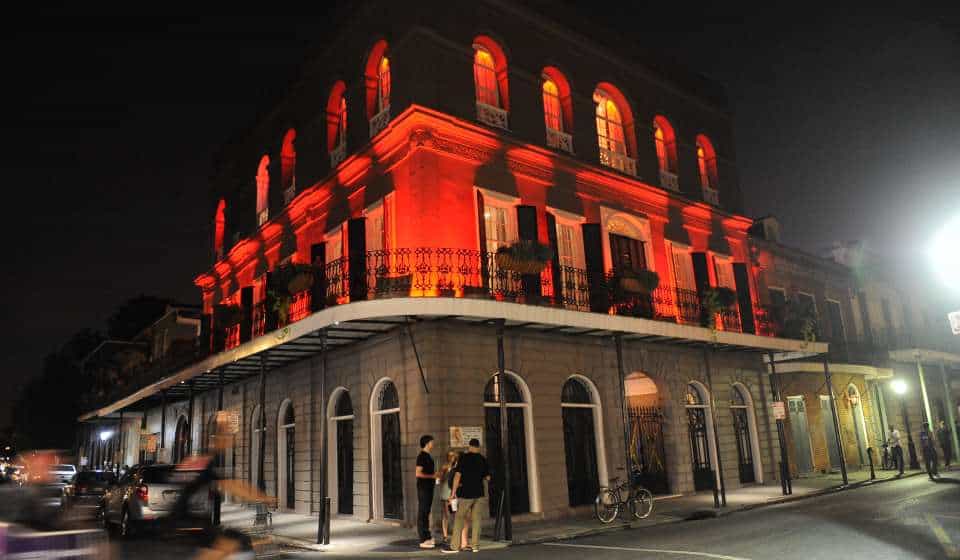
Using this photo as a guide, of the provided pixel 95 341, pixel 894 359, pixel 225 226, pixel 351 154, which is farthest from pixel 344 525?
pixel 95 341

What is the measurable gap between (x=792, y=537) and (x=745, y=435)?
9655 mm

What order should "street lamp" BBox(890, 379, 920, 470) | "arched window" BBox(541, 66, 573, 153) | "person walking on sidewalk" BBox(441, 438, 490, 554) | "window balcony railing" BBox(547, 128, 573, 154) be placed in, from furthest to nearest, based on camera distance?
"street lamp" BBox(890, 379, 920, 470) → "arched window" BBox(541, 66, 573, 153) → "window balcony railing" BBox(547, 128, 573, 154) → "person walking on sidewalk" BBox(441, 438, 490, 554)

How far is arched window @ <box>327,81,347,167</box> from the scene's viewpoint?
54.3ft

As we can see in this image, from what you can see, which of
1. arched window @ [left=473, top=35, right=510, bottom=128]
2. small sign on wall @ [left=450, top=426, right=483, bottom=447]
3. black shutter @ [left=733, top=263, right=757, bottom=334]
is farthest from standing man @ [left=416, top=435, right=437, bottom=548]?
black shutter @ [left=733, top=263, right=757, bottom=334]

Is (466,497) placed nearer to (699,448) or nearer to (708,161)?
(699,448)

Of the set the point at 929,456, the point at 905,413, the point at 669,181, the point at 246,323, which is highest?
the point at 669,181

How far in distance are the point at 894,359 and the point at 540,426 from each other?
1740 cm

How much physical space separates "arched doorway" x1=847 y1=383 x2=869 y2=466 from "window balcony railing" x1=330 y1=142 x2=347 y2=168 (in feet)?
60.7

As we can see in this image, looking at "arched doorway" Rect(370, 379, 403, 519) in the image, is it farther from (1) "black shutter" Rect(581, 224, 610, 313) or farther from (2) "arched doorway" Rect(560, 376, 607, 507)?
(1) "black shutter" Rect(581, 224, 610, 313)

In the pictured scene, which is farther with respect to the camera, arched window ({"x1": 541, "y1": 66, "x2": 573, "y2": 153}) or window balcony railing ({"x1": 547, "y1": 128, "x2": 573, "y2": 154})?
arched window ({"x1": 541, "y1": 66, "x2": 573, "y2": 153})

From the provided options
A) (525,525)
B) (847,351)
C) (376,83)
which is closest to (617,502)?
(525,525)

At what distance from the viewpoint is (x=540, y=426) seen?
13469mm

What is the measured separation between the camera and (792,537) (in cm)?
921

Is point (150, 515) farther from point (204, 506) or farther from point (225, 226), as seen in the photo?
point (225, 226)
